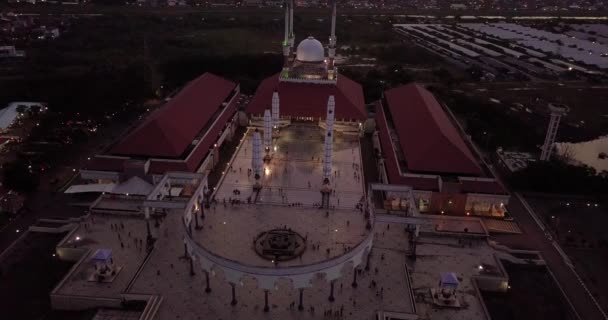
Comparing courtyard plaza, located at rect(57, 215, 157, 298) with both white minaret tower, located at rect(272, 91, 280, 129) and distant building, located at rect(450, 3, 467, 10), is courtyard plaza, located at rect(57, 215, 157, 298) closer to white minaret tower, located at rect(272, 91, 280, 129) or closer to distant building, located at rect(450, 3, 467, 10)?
white minaret tower, located at rect(272, 91, 280, 129)

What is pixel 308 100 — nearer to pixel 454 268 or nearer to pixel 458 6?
pixel 454 268

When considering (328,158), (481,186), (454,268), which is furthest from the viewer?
(328,158)

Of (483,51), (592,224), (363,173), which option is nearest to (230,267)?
(363,173)

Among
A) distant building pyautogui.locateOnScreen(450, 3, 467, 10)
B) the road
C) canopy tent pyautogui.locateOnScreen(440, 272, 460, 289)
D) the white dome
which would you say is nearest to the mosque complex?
canopy tent pyautogui.locateOnScreen(440, 272, 460, 289)

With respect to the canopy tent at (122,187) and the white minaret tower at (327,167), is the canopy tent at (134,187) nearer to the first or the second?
the canopy tent at (122,187)

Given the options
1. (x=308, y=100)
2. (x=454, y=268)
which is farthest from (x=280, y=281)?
(x=308, y=100)

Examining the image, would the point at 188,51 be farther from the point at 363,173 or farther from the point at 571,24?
the point at 571,24

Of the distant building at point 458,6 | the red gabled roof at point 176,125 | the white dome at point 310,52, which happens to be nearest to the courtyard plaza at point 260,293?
the red gabled roof at point 176,125
